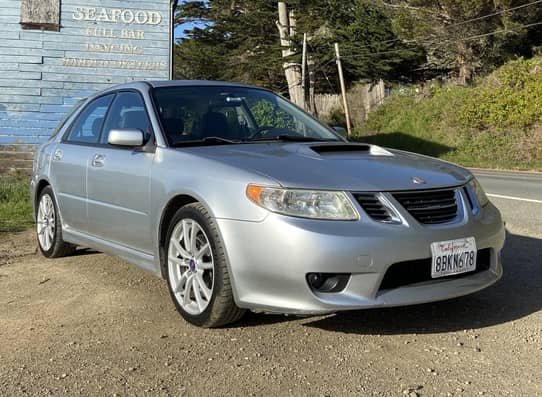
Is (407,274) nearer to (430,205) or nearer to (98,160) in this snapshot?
(430,205)

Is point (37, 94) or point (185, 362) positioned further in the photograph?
point (37, 94)

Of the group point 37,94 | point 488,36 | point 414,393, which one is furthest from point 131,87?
point 488,36

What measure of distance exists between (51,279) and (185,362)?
215cm

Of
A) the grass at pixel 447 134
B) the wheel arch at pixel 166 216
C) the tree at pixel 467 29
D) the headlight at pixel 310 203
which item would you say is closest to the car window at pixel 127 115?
the wheel arch at pixel 166 216

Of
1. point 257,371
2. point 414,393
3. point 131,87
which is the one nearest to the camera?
point 414,393

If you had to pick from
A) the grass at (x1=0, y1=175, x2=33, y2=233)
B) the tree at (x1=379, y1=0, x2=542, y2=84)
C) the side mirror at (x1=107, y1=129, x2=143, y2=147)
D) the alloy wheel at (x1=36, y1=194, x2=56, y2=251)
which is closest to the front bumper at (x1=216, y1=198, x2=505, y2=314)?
the side mirror at (x1=107, y1=129, x2=143, y2=147)

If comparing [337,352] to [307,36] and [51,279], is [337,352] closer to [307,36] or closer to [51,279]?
[51,279]

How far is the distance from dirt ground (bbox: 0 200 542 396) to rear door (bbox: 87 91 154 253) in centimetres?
47

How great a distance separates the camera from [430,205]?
3486mm

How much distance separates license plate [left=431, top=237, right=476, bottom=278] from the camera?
337 cm

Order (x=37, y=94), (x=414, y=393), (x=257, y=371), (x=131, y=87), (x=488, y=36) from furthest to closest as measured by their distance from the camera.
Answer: (x=488, y=36), (x=37, y=94), (x=131, y=87), (x=257, y=371), (x=414, y=393)

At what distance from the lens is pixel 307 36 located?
1382 inches

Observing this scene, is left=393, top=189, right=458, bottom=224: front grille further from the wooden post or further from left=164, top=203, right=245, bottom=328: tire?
the wooden post

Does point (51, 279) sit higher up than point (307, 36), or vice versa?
point (307, 36)
